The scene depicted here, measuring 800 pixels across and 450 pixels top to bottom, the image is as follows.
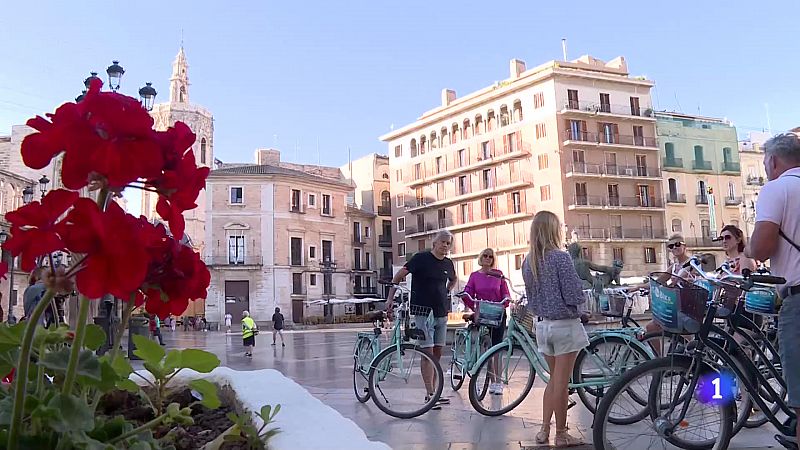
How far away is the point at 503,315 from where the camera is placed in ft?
21.0

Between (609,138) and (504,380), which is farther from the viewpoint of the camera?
(609,138)

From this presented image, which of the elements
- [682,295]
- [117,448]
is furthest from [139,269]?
[682,295]

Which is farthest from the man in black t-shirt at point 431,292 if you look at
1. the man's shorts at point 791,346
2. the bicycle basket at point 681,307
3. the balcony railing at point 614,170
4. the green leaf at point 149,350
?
the balcony railing at point 614,170

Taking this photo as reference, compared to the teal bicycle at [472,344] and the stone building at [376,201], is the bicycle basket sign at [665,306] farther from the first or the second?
the stone building at [376,201]

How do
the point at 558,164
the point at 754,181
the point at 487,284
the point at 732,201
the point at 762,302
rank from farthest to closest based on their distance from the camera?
the point at 754,181 → the point at 732,201 → the point at 558,164 → the point at 487,284 → the point at 762,302

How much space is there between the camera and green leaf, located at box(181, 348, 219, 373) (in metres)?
1.25

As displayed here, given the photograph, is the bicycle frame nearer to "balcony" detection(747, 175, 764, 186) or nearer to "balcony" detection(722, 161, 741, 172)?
"balcony" detection(722, 161, 741, 172)

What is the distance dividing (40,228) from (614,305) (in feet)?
20.2

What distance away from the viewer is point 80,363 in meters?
0.98

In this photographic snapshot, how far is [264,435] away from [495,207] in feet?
153

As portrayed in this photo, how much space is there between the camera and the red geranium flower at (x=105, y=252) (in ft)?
2.70

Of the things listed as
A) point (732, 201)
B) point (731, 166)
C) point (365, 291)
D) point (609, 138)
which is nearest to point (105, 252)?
point (609, 138)

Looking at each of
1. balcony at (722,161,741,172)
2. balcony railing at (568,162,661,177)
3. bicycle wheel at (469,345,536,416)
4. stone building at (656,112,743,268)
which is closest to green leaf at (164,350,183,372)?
bicycle wheel at (469,345,536,416)

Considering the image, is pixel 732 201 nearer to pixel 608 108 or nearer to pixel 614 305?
pixel 608 108
